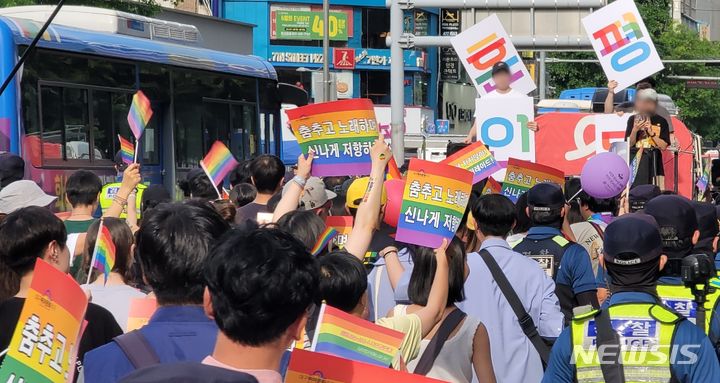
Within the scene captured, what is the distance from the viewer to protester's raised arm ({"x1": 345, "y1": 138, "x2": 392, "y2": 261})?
203 inches

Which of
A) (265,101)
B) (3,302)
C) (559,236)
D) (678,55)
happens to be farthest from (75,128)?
(678,55)

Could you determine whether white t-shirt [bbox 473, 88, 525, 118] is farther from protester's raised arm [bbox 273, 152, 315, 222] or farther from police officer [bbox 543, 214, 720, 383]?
police officer [bbox 543, 214, 720, 383]

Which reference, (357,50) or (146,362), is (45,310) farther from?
(357,50)

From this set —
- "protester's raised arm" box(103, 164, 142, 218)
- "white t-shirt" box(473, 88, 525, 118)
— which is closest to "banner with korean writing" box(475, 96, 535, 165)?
"white t-shirt" box(473, 88, 525, 118)

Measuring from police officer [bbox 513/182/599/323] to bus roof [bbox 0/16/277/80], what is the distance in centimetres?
708

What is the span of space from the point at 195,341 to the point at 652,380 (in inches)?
57.6

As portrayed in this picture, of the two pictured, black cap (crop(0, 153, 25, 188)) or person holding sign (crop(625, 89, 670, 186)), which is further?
person holding sign (crop(625, 89, 670, 186))

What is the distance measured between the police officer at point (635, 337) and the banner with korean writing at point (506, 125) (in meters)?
7.48

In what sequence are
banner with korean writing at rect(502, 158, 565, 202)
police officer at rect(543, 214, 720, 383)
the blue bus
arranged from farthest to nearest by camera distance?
1. the blue bus
2. banner with korean writing at rect(502, 158, 565, 202)
3. police officer at rect(543, 214, 720, 383)

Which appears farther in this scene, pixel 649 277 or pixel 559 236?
pixel 559 236

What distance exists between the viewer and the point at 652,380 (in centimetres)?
390

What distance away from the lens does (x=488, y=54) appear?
1286 centimetres

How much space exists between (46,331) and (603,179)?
20.1ft

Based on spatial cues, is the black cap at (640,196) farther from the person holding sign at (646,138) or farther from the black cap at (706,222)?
the person holding sign at (646,138)
